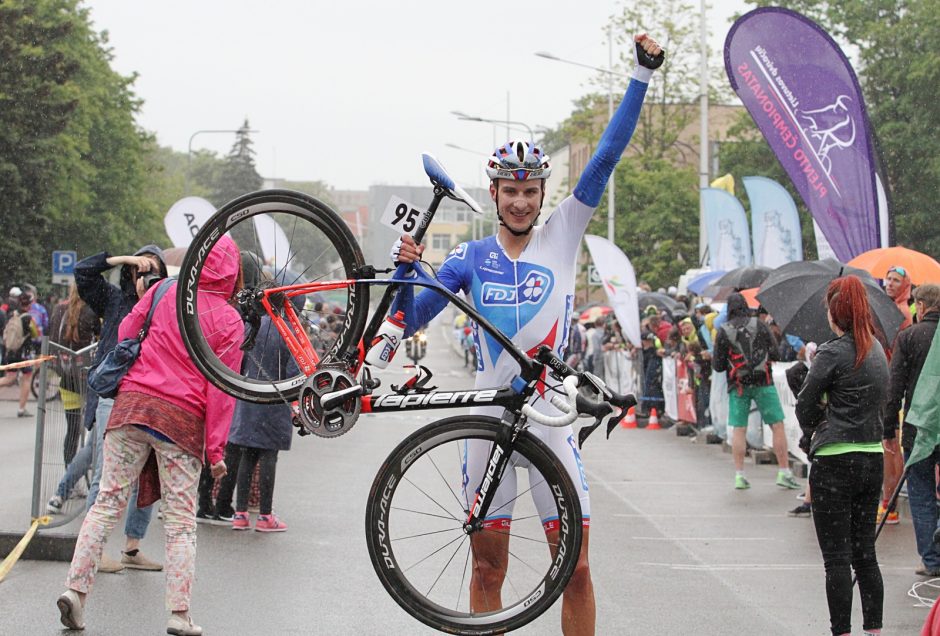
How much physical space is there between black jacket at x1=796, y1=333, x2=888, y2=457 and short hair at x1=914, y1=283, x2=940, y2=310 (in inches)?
90.2

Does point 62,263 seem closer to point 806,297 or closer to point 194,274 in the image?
point 806,297

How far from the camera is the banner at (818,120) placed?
14773 mm

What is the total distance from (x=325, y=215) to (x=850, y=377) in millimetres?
3489

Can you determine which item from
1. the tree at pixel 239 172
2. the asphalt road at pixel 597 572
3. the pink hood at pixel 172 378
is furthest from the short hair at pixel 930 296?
the tree at pixel 239 172

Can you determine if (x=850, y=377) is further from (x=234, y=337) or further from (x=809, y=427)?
(x=234, y=337)

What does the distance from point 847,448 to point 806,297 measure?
4.99 m

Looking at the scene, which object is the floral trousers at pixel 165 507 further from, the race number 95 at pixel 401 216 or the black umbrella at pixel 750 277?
the black umbrella at pixel 750 277

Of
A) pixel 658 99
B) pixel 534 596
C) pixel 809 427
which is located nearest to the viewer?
pixel 534 596

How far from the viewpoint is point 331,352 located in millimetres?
5258

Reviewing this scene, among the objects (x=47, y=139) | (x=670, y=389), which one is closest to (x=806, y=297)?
(x=670, y=389)

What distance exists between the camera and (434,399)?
5020 mm

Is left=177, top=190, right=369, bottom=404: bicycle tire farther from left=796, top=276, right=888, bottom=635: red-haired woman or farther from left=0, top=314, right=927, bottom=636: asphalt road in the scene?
left=796, top=276, right=888, bottom=635: red-haired woman

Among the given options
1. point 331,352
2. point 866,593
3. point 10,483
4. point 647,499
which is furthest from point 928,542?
point 10,483

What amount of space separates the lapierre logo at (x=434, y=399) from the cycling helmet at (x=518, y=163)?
962 millimetres
